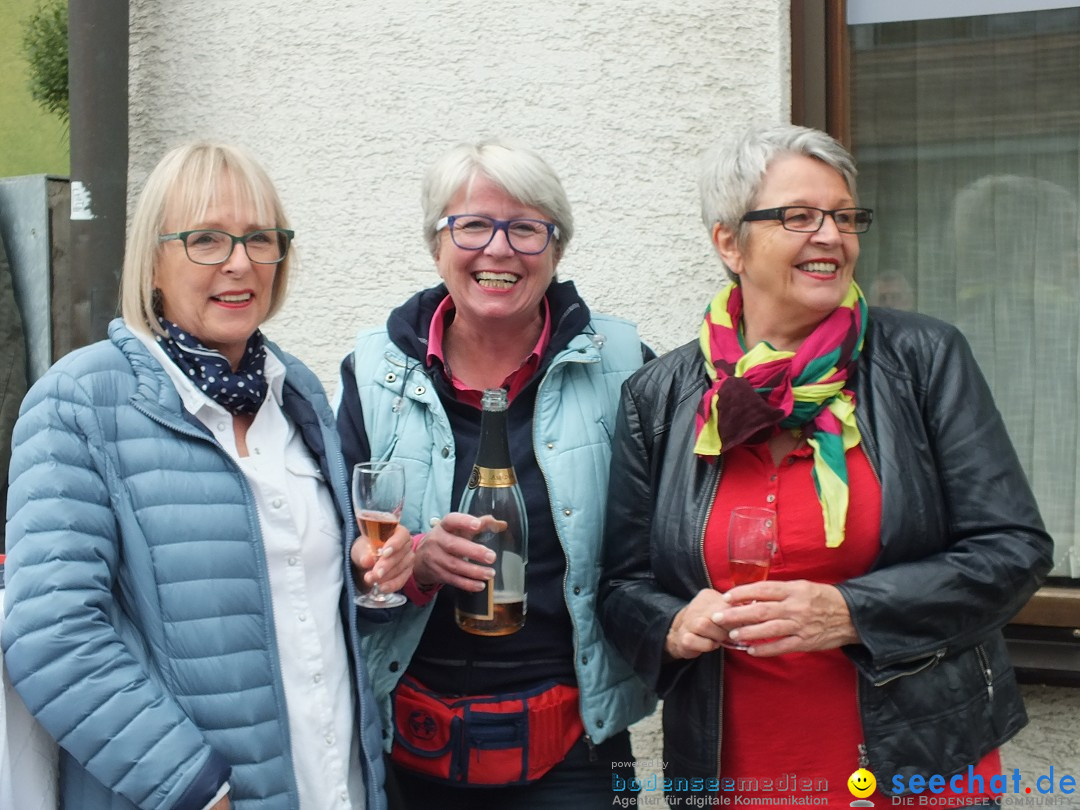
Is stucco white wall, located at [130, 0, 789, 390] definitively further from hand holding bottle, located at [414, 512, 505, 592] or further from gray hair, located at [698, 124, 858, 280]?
hand holding bottle, located at [414, 512, 505, 592]

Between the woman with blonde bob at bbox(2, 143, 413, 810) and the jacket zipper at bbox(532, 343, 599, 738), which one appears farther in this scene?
the jacket zipper at bbox(532, 343, 599, 738)

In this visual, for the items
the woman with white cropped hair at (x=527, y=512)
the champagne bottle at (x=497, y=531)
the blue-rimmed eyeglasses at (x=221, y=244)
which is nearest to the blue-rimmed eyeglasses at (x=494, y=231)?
the woman with white cropped hair at (x=527, y=512)

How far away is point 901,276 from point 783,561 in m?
1.84

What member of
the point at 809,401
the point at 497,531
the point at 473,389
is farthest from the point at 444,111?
the point at 809,401

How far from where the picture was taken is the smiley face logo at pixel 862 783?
88.9 inches

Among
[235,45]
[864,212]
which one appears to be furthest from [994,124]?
[235,45]

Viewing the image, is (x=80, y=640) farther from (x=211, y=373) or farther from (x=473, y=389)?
(x=473, y=389)

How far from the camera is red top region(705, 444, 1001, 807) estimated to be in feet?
7.56

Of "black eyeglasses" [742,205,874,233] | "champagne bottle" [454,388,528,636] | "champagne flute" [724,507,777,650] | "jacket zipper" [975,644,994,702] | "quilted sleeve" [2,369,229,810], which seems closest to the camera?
"quilted sleeve" [2,369,229,810]

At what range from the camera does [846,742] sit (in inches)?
91.1

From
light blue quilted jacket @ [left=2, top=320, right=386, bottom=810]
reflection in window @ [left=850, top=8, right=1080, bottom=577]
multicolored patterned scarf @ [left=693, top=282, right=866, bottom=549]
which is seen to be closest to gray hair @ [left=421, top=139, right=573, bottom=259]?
multicolored patterned scarf @ [left=693, top=282, right=866, bottom=549]

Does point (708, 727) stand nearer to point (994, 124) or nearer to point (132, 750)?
point (132, 750)

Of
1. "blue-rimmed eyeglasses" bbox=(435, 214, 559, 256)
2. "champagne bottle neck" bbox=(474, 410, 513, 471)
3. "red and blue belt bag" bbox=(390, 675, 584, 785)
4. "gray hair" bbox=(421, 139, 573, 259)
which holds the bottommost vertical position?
"red and blue belt bag" bbox=(390, 675, 584, 785)

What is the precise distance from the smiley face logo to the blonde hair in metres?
1.69
